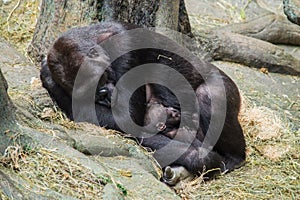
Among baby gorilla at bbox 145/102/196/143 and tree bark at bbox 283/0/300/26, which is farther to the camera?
tree bark at bbox 283/0/300/26

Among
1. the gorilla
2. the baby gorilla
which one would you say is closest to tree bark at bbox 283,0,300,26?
the gorilla

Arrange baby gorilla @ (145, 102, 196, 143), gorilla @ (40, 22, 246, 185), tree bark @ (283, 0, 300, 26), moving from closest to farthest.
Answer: gorilla @ (40, 22, 246, 185) → baby gorilla @ (145, 102, 196, 143) → tree bark @ (283, 0, 300, 26)

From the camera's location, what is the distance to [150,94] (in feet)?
15.5

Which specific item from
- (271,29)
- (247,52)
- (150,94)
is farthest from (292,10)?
(150,94)

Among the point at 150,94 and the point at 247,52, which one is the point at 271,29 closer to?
the point at 247,52

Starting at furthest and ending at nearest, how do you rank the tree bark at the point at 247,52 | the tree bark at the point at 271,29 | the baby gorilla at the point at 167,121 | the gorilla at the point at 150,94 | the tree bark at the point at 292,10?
the tree bark at the point at 292,10 < the tree bark at the point at 271,29 < the tree bark at the point at 247,52 < the baby gorilla at the point at 167,121 < the gorilla at the point at 150,94

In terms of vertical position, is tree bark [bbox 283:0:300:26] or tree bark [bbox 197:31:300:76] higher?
tree bark [bbox 283:0:300:26]

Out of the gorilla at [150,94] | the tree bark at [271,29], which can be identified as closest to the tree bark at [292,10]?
the tree bark at [271,29]

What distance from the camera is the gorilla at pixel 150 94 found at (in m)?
4.43

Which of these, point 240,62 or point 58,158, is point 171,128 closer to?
point 58,158

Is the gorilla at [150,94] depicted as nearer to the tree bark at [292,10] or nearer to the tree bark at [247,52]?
the tree bark at [247,52]

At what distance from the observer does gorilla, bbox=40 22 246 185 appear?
4.43 meters

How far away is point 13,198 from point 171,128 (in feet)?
7.57

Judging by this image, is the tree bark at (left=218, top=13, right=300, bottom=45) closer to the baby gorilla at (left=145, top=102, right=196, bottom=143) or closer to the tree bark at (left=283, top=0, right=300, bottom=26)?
the tree bark at (left=283, top=0, right=300, bottom=26)
